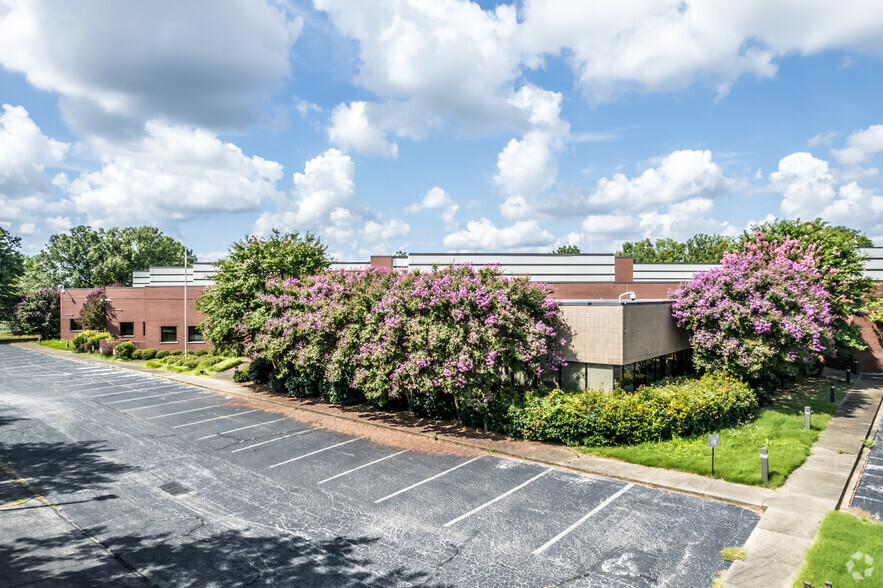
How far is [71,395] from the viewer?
2638 centimetres

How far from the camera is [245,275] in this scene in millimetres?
26953

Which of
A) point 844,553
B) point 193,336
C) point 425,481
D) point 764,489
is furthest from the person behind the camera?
point 193,336

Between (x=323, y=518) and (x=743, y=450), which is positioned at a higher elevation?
(x=743, y=450)

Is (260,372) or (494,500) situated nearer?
(494,500)

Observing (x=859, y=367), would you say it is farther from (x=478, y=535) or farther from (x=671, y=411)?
(x=478, y=535)

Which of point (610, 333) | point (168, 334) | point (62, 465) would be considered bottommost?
point (62, 465)

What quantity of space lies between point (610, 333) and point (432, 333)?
6.56 meters

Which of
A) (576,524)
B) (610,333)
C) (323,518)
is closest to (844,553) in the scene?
(576,524)

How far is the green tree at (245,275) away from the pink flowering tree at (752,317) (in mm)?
18418

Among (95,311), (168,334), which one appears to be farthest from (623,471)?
(95,311)

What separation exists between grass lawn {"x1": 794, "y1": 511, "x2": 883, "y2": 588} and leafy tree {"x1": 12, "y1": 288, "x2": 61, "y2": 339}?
75.1m

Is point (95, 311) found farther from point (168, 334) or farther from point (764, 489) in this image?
point (764, 489)

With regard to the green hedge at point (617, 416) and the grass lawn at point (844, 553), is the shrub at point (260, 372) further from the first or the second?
the grass lawn at point (844, 553)

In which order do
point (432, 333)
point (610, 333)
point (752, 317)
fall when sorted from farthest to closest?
1. point (752, 317)
2. point (610, 333)
3. point (432, 333)
